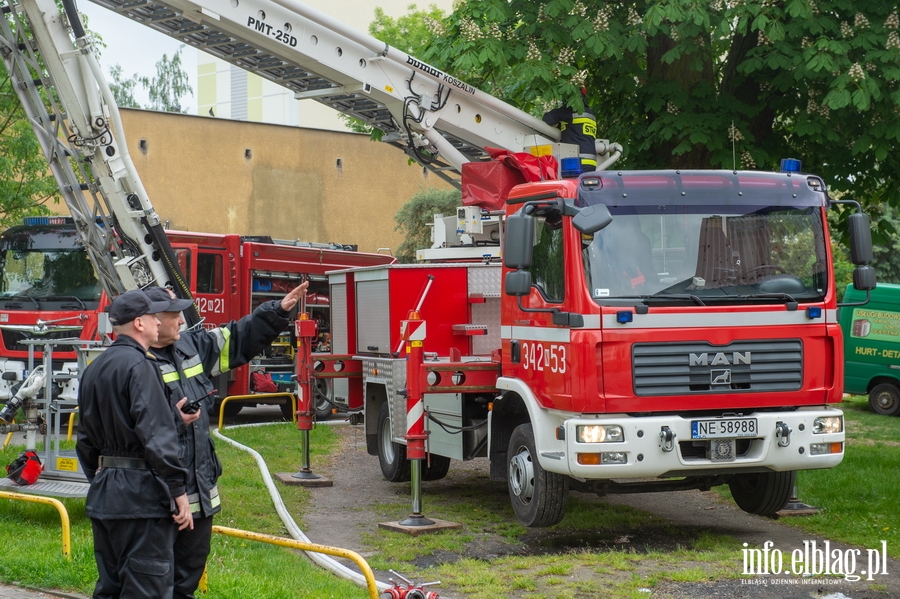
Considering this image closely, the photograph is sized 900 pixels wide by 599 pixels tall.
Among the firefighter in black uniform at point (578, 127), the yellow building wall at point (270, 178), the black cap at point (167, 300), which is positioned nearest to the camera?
the black cap at point (167, 300)

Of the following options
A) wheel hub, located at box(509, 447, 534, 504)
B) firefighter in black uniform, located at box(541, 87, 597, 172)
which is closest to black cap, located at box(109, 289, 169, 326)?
wheel hub, located at box(509, 447, 534, 504)

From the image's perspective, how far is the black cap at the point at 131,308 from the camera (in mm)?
5066

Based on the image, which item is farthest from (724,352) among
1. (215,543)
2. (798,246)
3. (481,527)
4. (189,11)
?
(189,11)

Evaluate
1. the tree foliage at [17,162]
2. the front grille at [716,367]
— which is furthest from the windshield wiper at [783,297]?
the tree foliage at [17,162]

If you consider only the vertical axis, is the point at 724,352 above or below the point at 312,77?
below

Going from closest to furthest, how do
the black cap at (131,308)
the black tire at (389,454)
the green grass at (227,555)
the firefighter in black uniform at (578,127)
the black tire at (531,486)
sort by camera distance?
the black cap at (131,308), the green grass at (227,555), the black tire at (531,486), the black tire at (389,454), the firefighter in black uniform at (578,127)

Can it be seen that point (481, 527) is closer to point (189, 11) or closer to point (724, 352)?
point (724, 352)

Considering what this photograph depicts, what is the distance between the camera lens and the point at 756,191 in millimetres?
8336

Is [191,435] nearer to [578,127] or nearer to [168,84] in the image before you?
[578,127]

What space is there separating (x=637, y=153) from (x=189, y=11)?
561cm

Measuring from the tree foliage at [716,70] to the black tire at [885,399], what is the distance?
8.21 m

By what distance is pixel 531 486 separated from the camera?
8531mm

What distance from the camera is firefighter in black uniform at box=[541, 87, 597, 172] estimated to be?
12391 mm

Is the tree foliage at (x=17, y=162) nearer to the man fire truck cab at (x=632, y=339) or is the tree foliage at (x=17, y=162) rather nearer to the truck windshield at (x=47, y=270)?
the truck windshield at (x=47, y=270)
